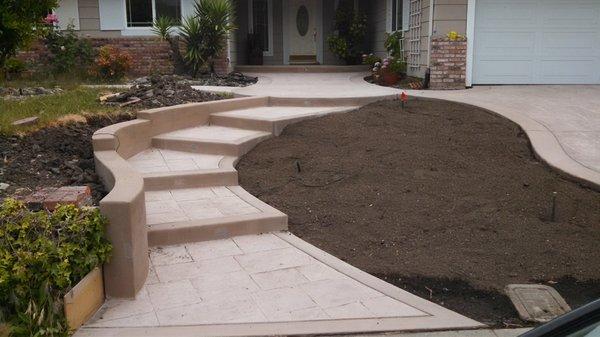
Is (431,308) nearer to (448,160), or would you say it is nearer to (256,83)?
(448,160)

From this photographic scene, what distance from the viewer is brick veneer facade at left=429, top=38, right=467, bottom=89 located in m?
12.0

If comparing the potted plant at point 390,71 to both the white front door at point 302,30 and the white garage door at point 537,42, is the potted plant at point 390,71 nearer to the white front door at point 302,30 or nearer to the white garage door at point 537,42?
the white garage door at point 537,42

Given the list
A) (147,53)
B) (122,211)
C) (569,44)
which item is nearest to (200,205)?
(122,211)

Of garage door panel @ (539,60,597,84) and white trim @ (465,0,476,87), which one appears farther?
garage door panel @ (539,60,597,84)

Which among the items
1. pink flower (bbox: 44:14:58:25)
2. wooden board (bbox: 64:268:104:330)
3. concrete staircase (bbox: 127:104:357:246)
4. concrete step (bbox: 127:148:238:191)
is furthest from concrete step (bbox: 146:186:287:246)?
pink flower (bbox: 44:14:58:25)

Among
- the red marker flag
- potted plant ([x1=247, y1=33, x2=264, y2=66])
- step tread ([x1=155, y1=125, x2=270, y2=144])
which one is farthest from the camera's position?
potted plant ([x1=247, y1=33, x2=264, y2=66])

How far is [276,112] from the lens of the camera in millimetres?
9258

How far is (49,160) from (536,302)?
4.76m

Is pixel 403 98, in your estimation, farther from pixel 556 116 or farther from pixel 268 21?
pixel 268 21

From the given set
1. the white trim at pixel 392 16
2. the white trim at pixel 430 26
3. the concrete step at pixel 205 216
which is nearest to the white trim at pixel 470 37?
the white trim at pixel 430 26

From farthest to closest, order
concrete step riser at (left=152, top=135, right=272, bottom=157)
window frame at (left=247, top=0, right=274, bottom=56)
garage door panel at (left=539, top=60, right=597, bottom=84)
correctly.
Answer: window frame at (left=247, top=0, right=274, bottom=56) → garage door panel at (left=539, top=60, right=597, bottom=84) → concrete step riser at (left=152, top=135, right=272, bottom=157)

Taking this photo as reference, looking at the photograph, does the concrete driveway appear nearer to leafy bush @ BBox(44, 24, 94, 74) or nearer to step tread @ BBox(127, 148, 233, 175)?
step tread @ BBox(127, 148, 233, 175)

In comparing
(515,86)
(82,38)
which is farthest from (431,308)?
(82,38)

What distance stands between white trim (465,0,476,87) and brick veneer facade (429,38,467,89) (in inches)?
5.6
